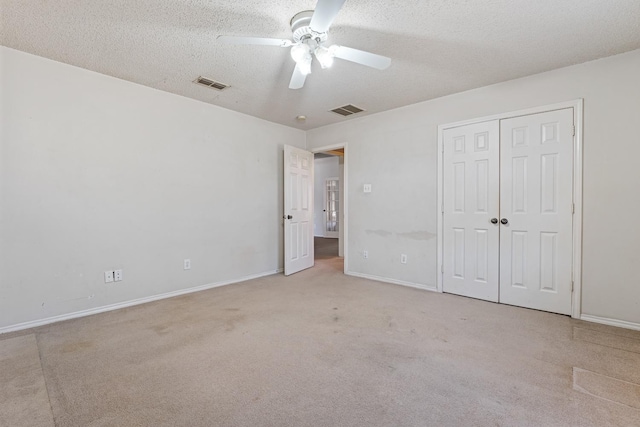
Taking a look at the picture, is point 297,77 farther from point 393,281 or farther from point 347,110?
point 393,281

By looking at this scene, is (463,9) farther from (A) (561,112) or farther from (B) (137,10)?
(B) (137,10)

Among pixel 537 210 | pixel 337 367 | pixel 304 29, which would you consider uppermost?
pixel 304 29

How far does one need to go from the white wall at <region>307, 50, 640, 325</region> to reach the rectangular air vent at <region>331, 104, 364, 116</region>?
29cm

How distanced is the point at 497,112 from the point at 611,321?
2262 mm

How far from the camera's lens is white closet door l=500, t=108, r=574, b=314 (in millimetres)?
2789

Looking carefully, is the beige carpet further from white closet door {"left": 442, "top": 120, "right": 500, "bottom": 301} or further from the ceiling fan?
the ceiling fan

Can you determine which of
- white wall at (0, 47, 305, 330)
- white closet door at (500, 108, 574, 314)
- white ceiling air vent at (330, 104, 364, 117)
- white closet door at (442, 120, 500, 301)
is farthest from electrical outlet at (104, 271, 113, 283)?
white closet door at (500, 108, 574, 314)

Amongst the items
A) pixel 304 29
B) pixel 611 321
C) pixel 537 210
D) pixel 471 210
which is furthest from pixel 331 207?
pixel 304 29

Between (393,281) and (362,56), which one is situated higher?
(362,56)

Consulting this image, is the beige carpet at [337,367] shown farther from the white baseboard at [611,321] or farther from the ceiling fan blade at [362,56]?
the ceiling fan blade at [362,56]

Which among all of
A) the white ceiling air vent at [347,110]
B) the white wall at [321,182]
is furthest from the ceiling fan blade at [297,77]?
the white wall at [321,182]

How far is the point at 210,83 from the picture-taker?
3.12 meters

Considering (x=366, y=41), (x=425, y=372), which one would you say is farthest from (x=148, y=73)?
(x=425, y=372)

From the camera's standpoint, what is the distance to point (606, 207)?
260 centimetres
